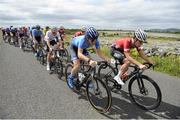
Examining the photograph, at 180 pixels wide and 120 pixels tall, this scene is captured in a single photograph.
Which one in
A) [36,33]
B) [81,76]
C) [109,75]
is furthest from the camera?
[36,33]

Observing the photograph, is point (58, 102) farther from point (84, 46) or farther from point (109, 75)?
point (109, 75)

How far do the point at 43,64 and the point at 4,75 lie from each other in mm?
3333

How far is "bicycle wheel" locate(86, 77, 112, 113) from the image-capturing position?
21.8 feet

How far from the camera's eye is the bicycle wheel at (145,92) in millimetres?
6961

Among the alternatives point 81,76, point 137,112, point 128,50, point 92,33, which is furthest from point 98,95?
point 92,33

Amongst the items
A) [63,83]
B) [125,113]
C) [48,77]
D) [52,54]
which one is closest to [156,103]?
[125,113]

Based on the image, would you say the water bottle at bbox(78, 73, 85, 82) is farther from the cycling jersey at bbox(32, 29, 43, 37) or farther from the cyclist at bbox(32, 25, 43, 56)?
the cycling jersey at bbox(32, 29, 43, 37)

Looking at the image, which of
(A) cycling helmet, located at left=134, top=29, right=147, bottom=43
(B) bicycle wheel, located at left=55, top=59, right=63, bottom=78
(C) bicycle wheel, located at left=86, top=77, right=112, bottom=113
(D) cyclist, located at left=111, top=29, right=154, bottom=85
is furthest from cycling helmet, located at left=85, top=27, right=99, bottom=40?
(B) bicycle wheel, located at left=55, top=59, right=63, bottom=78

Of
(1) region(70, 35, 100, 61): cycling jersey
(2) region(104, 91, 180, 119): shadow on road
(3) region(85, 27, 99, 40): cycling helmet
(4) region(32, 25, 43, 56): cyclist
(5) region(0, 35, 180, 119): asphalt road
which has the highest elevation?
(3) region(85, 27, 99, 40): cycling helmet

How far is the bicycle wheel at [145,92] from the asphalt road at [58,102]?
175mm

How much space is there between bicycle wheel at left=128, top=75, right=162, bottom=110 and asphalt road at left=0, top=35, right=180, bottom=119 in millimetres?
175

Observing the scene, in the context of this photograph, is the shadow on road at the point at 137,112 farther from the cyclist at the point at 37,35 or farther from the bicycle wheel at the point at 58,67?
the cyclist at the point at 37,35

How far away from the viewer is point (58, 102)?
757 centimetres

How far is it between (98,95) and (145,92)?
4.19 feet
